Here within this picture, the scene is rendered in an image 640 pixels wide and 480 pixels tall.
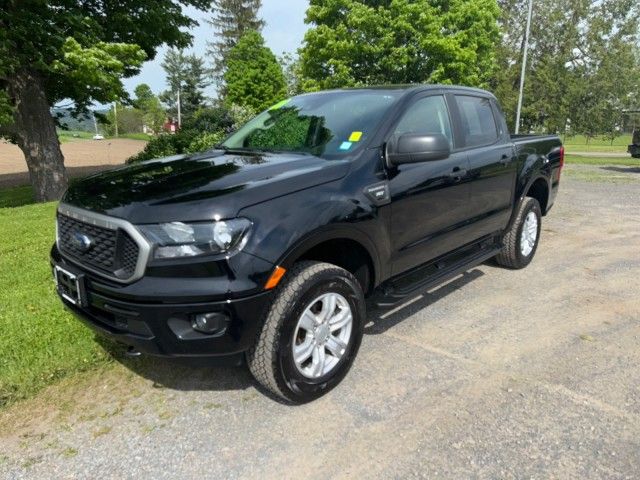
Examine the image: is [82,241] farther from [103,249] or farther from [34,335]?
[34,335]

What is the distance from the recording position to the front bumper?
7.97 feet

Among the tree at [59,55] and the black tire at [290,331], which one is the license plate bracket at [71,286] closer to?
the black tire at [290,331]

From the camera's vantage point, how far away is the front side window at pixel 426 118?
356cm

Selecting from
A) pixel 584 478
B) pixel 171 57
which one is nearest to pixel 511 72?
pixel 584 478

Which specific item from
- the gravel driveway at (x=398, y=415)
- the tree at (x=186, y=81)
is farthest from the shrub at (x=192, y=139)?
the tree at (x=186, y=81)

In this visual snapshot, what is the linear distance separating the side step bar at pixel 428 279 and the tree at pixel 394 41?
17.2 m

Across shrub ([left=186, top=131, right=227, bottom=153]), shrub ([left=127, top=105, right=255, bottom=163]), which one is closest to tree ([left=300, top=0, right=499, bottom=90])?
shrub ([left=127, top=105, right=255, bottom=163])

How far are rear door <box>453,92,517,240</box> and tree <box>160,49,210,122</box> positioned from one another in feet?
179

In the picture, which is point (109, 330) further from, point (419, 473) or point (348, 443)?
point (419, 473)

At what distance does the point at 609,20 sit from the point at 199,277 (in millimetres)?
31850

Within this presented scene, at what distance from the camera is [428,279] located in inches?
148

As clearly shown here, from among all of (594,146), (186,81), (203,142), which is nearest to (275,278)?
(203,142)

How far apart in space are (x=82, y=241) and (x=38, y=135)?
954cm

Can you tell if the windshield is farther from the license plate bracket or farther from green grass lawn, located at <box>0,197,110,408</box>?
green grass lawn, located at <box>0,197,110,408</box>
